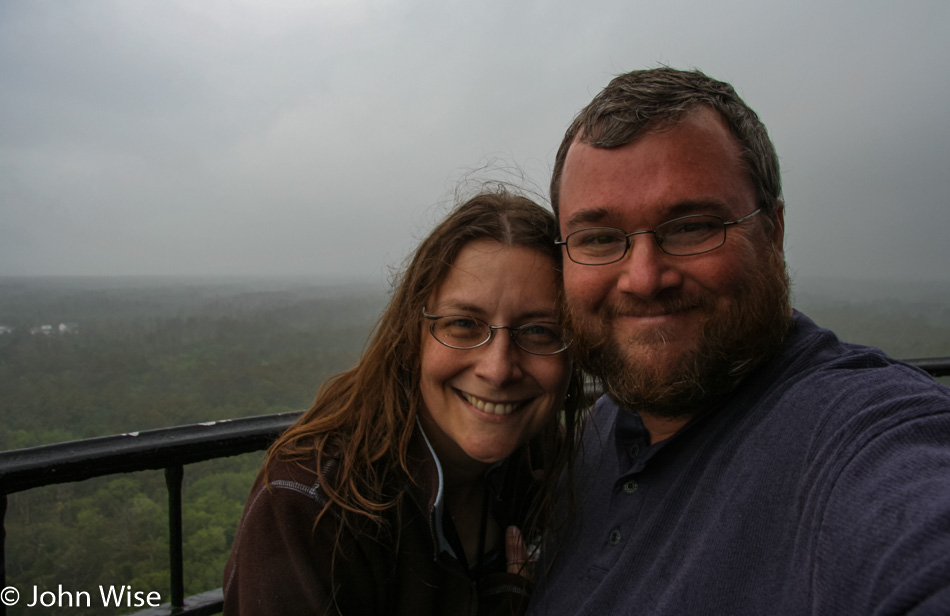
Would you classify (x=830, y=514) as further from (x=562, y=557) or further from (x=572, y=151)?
(x=572, y=151)

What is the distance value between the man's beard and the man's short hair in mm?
250

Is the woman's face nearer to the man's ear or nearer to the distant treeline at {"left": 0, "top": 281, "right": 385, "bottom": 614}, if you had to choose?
the distant treeline at {"left": 0, "top": 281, "right": 385, "bottom": 614}

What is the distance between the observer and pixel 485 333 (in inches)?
56.3

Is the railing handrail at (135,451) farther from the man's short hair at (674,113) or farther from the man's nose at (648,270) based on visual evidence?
the man's short hair at (674,113)

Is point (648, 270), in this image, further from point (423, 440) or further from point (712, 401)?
point (423, 440)

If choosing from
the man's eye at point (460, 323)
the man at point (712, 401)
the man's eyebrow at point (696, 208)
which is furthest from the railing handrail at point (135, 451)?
the man's eyebrow at point (696, 208)

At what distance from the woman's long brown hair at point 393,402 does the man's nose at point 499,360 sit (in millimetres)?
269

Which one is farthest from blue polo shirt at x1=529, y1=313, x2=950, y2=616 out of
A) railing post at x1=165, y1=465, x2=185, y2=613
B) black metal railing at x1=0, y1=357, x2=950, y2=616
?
railing post at x1=165, y1=465, x2=185, y2=613

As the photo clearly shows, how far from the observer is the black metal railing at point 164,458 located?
1.28 metres

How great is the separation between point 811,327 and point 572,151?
842 mm

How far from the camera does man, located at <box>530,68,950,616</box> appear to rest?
2.49 feet

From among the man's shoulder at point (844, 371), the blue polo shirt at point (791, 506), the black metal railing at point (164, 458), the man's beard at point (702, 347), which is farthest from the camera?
the black metal railing at point (164, 458)

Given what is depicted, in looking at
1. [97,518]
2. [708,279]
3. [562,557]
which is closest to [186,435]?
[97,518]

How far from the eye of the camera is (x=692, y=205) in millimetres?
1238
